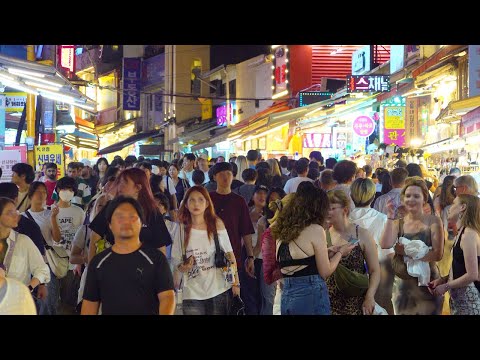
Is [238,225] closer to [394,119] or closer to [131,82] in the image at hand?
[394,119]

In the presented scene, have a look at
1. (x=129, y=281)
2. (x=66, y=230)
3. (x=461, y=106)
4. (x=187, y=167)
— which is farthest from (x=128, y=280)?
(x=461, y=106)

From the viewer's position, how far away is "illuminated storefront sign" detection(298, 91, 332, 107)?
28516mm

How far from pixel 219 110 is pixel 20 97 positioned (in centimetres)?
2418

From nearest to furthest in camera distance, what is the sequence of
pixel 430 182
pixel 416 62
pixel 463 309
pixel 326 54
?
pixel 463 309, pixel 430 182, pixel 416 62, pixel 326 54

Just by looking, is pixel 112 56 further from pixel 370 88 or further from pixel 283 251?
pixel 283 251

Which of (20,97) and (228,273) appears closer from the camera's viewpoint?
(228,273)

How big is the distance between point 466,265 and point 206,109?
4323 cm

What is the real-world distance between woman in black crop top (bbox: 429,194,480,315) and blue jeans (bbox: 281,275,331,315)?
1413mm

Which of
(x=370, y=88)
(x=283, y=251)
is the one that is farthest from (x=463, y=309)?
(x=370, y=88)

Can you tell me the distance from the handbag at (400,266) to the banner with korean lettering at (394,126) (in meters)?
15.1

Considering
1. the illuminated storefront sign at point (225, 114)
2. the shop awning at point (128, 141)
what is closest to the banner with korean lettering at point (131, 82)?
the shop awning at point (128, 141)
